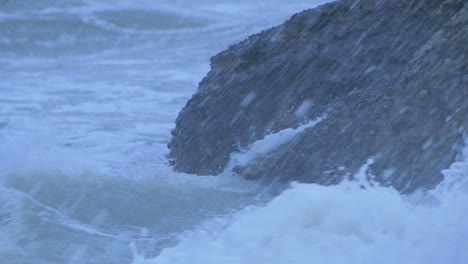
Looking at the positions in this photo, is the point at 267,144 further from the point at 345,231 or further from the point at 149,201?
the point at 345,231

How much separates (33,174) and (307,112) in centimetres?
189

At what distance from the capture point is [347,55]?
6535mm

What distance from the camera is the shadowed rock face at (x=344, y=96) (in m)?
5.54

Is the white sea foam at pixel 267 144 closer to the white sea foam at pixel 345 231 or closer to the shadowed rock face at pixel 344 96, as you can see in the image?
the shadowed rock face at pixel 344 96

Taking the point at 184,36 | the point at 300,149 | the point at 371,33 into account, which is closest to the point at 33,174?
the point at 300,149

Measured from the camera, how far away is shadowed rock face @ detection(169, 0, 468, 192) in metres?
5.54

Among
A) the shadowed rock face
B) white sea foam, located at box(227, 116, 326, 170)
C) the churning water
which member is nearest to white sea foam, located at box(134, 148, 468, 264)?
the churning water

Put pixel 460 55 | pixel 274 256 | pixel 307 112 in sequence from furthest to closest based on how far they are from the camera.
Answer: pixel 307 112
pixel 460 55
pixel 274 256

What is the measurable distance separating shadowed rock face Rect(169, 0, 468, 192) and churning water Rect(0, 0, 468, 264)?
154 mm

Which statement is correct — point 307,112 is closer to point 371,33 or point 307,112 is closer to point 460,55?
point 371,33

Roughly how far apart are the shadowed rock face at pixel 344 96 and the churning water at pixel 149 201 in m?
0.15

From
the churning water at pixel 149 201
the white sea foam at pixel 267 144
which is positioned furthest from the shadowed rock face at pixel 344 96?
the churning water at pixel 149 201

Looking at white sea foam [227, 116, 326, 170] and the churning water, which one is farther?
white sea foam [227, 116, 326, 170]

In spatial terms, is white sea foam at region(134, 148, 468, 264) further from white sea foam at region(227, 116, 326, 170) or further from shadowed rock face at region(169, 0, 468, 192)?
white sea foam at region(227, 116, 326, 170)
